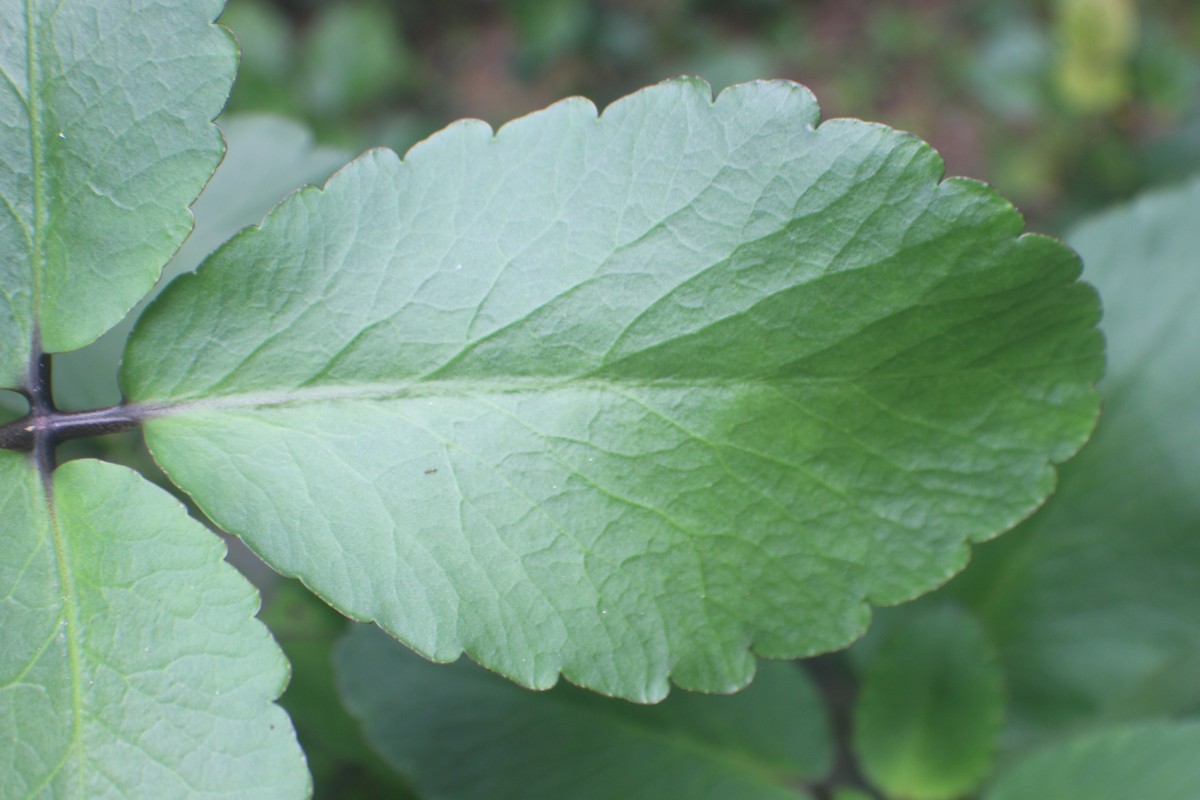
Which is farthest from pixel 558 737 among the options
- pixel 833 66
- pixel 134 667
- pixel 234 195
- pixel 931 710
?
pixel 833 66

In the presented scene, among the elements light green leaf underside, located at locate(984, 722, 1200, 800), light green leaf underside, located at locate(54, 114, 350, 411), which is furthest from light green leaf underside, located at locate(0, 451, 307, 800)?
light green leaf underside, located at locate(984, 722, 1200, 800)

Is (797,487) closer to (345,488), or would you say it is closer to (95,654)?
(345,488)

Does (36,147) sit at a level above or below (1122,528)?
above

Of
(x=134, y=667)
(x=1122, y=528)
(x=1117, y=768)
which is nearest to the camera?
(x=134, y=667)

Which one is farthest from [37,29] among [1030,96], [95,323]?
[1030,96]

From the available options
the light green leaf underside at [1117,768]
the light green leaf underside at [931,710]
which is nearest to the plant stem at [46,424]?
the light green leaf underside at [931,710]

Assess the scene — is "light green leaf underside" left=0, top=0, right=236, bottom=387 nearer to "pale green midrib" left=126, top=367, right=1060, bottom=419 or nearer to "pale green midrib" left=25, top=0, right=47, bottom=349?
"pale green midrib" left=25, top=0, right=47, bottom=349

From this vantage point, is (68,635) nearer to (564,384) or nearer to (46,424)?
(46,424)
